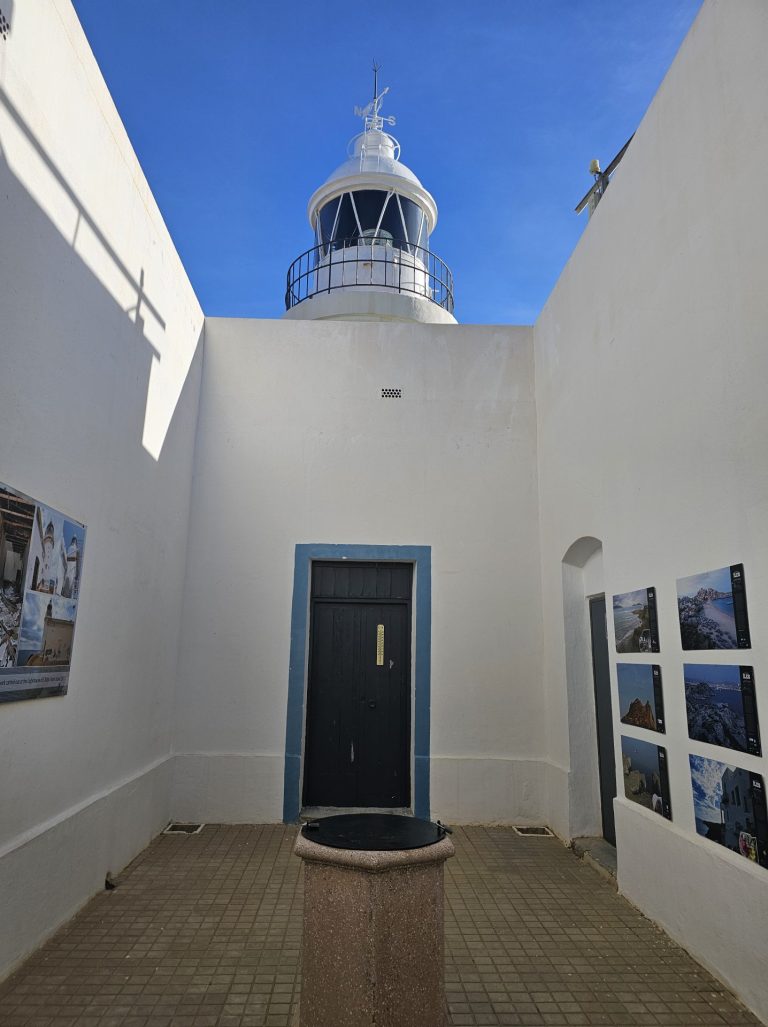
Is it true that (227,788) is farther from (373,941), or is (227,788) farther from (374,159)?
(374,159)

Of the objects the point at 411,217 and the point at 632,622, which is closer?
the point at 632,622

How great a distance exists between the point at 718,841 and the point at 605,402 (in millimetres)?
2804

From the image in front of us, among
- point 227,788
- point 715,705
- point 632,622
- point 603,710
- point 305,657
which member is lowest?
point 227,788

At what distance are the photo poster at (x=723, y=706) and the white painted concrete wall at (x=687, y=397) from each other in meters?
0.07

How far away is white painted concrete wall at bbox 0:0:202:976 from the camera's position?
2.95 metres

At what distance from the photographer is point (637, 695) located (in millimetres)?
3930

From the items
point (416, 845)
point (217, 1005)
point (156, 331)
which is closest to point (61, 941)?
point (217, 1005)

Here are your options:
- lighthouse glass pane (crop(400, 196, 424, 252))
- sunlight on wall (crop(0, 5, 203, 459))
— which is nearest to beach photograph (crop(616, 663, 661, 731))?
sunlight on wall (crop(0, 5, 203, 459))

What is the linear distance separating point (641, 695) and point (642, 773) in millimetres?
456

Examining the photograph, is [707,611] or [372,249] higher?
[372,249]

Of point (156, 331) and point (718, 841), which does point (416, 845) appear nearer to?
point (718, 841)

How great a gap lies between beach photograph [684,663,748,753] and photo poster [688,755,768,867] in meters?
0.12

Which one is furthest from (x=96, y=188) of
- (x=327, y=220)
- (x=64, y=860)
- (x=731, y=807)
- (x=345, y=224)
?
(x=327, y=220)

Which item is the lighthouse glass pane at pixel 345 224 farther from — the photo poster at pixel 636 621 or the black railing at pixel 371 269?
the photo poster at pixel 636 621
